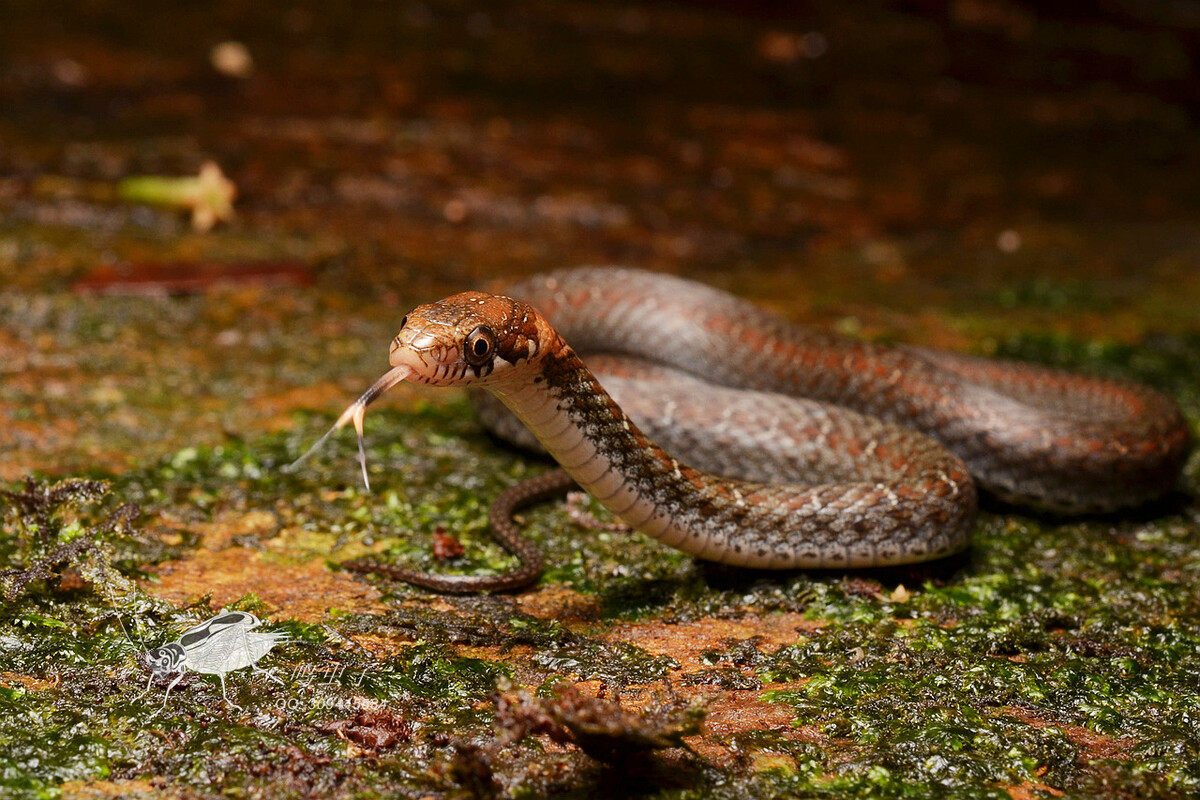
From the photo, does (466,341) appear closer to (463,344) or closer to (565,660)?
(463,344)

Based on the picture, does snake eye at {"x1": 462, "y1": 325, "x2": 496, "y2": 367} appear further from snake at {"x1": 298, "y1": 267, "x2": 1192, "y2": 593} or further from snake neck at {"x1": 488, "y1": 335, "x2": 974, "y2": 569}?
snake neck at {"x1": 488, "y1": 335, "x2": 974, "y2": 569}

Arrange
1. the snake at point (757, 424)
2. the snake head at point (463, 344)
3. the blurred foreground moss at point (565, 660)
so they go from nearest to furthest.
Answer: the blurred foreground moss at point (565, 660) → the snake head at point (463, 344) → the snake at point (757, 424)

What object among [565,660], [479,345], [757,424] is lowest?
[565,660]

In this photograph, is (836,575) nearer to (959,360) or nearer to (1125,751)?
(1125,751)

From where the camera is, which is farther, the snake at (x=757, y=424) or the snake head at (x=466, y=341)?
the snake at (x=757, y=424)

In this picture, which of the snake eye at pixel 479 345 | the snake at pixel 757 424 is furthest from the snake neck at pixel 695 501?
the snake eye at pixel 479 345

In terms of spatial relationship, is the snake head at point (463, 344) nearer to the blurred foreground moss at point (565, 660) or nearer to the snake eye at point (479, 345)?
the snake eye at point (479, 345)

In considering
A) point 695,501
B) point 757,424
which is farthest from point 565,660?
point 757,424

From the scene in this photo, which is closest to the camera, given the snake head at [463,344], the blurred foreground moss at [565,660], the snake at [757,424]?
the blurred foreground moss at [565,660]
